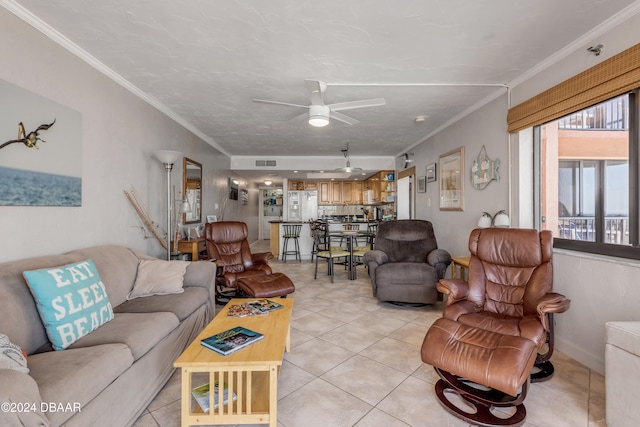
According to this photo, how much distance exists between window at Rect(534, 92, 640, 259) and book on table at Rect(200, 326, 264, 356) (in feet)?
8.29

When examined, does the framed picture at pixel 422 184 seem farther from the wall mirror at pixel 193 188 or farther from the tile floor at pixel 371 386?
the wall mirror at pixel 193 188

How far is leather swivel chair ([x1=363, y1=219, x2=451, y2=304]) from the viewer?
11.4ft

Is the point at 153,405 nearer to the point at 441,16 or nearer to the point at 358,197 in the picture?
the point at 441,16

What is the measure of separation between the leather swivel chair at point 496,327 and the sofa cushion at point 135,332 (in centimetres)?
162

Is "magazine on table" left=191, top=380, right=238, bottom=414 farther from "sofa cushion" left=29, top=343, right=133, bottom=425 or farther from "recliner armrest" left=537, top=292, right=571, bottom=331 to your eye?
"recliner armrest" left=537, top=292, right=571, bottom=331

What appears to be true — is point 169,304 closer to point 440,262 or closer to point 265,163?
point 440,262

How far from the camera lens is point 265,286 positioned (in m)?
3.17

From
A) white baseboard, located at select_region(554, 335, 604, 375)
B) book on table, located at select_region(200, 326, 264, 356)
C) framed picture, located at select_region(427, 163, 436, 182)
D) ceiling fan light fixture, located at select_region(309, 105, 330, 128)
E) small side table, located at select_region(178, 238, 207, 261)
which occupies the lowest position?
Answer: white baseboard, located at select_region(554, 335, 604, 375)

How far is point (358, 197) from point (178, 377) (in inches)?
313

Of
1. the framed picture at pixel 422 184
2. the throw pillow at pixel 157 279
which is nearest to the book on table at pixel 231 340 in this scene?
the throw pillow at pixel 157 279

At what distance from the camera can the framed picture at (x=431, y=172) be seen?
4.86 m

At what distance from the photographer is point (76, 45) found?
2.26m

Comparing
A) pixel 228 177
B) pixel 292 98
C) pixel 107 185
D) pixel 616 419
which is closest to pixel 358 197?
pixel 228 177

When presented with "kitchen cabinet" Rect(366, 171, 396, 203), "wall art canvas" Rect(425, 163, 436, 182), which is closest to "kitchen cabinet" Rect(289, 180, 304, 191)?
"kitchen cabinet" Rect(366, 171, 396, 203)
